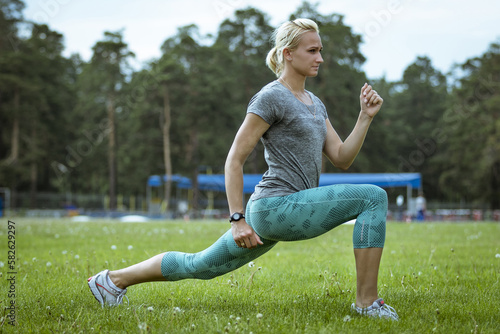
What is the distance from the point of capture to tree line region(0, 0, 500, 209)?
147 feet

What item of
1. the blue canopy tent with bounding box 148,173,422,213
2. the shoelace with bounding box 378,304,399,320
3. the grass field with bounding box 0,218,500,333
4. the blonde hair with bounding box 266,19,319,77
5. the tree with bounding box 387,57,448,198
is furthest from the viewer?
the tree with bounding box 387,57,448,198

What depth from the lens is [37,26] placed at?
4966 cm

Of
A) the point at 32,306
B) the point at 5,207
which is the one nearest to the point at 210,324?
the point at 32,306

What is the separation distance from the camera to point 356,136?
157 inches

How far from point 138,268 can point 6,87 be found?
4417cm

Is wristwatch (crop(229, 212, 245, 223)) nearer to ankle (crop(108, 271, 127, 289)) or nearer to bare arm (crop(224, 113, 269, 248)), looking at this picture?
bare arm (crop(224, 113, 269, 248))

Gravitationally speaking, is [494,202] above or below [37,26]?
below

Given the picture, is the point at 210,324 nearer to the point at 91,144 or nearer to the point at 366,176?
the point at 366,176

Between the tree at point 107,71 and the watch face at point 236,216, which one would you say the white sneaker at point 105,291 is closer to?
the watch face at point 236,216

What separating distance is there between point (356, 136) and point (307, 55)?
0.69 m

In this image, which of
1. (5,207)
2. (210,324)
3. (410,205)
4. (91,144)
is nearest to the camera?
(210,324)

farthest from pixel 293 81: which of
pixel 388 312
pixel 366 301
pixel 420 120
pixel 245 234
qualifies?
pixel 420 120

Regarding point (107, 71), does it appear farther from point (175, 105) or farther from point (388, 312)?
point (388, 312)

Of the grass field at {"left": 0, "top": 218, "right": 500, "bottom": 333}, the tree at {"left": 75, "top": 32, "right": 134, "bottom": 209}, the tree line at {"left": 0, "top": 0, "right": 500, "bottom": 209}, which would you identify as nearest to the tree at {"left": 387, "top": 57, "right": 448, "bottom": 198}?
the tree line at {"left": 0, "top": 0, "right": 500, "bottom": 209}
